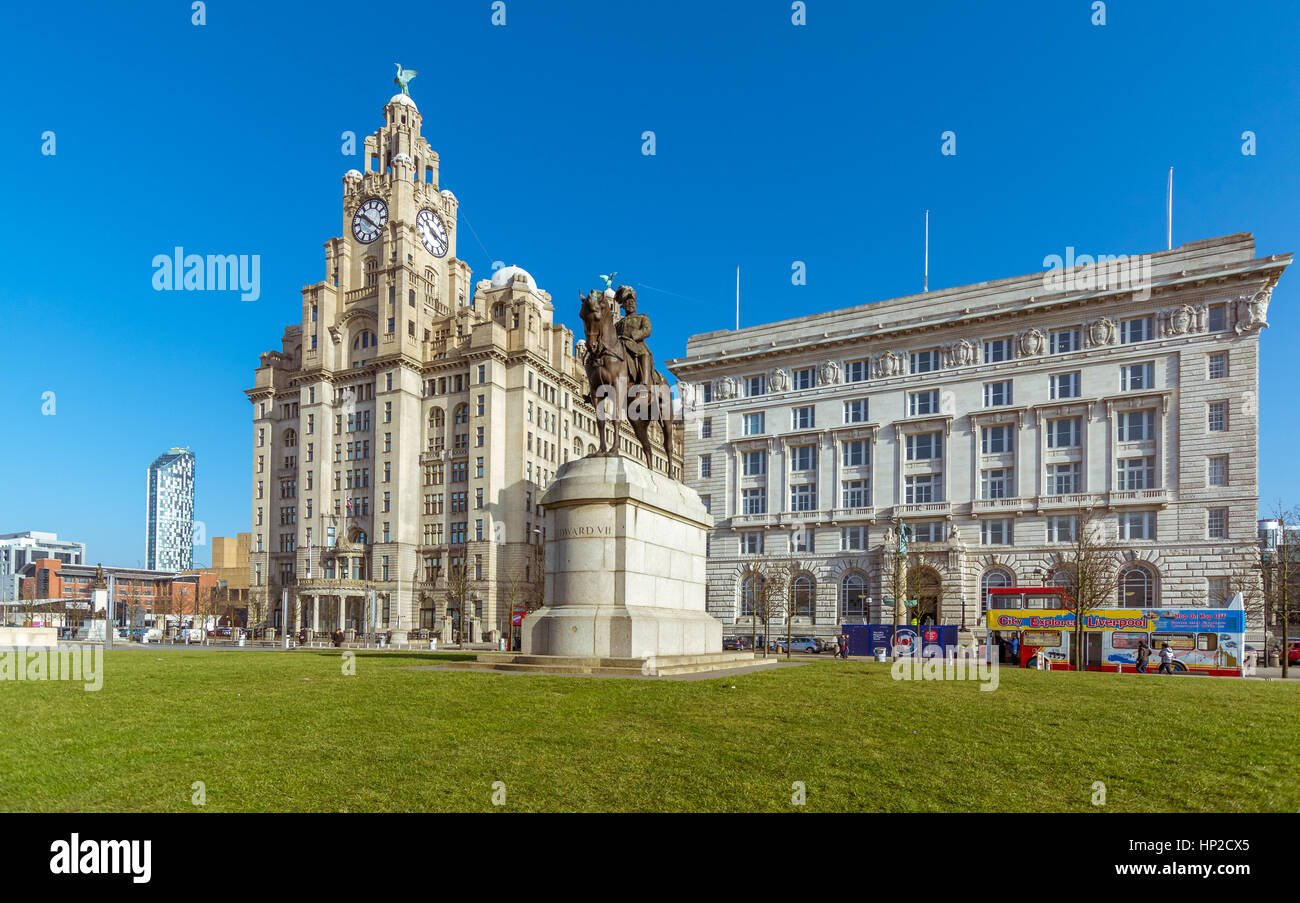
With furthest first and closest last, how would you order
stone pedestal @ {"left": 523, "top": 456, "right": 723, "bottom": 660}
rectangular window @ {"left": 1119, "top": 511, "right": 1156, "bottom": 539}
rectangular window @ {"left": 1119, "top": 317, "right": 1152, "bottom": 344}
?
rectangular window @ {"left": 1119, "top": 317, "right": 1152, "bottom": 344} < rectangular window @ {"left": 1119, "top": 511, "right": 1156, "bottom": 539} < stone pedestal @ {"left": 523, "top": 456, "right": 723, "bottom": 660}

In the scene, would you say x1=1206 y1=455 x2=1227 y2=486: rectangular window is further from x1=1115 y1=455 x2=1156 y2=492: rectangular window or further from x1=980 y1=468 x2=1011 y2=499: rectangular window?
x1=980 y1=468 x2=1011 y2=499: rectangular window

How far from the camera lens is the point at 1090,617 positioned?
44969 mm

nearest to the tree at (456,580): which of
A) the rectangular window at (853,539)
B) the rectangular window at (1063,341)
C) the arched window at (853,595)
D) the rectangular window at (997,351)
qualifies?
the arched window at (853,595)

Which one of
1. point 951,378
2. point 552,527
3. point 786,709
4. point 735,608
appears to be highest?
point 951,378

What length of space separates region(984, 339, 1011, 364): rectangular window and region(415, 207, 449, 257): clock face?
7244 centimetres

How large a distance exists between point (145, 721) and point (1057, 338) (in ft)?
235

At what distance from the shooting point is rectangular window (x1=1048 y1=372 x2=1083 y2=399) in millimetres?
66688

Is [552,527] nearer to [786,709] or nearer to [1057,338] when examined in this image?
[786,709]

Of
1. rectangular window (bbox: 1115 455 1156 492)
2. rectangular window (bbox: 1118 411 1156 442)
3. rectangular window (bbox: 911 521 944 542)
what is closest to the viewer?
rectangular window (bbox: 1115 455 1156 492)

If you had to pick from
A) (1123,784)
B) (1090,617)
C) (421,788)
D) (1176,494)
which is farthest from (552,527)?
(1176,494)

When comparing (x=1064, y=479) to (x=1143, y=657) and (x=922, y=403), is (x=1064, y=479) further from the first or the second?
(x=1143, y=657)

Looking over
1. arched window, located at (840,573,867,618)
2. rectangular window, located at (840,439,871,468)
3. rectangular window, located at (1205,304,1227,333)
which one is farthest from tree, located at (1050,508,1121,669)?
rectangular window, located at (840,439,871,468)

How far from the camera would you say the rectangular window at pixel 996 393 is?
6969 centimetres

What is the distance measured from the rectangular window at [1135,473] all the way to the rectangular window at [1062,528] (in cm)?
447
